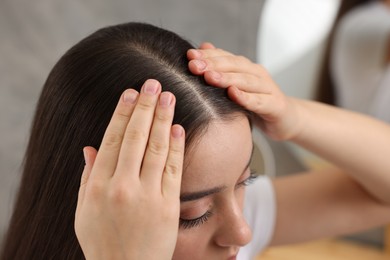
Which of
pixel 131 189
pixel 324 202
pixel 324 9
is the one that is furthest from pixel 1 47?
pixel 131 189

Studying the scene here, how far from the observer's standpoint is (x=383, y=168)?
0.85 meters

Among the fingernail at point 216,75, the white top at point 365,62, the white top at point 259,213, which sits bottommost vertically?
the white top at point 259,213

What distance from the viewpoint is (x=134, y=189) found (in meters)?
0.52

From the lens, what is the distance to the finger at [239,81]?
2.04ft

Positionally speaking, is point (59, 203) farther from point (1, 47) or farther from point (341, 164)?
point (1, 47)

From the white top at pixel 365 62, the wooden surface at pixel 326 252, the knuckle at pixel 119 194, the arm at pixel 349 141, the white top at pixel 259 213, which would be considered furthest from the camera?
the wooden surface at pixel 326 252

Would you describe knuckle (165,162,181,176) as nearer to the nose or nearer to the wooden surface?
the nose

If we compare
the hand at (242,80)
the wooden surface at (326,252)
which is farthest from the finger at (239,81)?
the wooden surface at (326,252)

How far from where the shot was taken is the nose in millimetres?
644

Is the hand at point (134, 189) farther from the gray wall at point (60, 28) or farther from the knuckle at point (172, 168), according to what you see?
the gray wall at point (60, 28)

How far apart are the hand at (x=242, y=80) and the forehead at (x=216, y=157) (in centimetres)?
4

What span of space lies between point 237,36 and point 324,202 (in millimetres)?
690

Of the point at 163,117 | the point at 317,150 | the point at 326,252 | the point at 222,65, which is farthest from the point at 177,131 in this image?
the point at 326,252

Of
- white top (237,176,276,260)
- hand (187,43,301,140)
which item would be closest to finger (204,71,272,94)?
hand (187,43,301,140)
